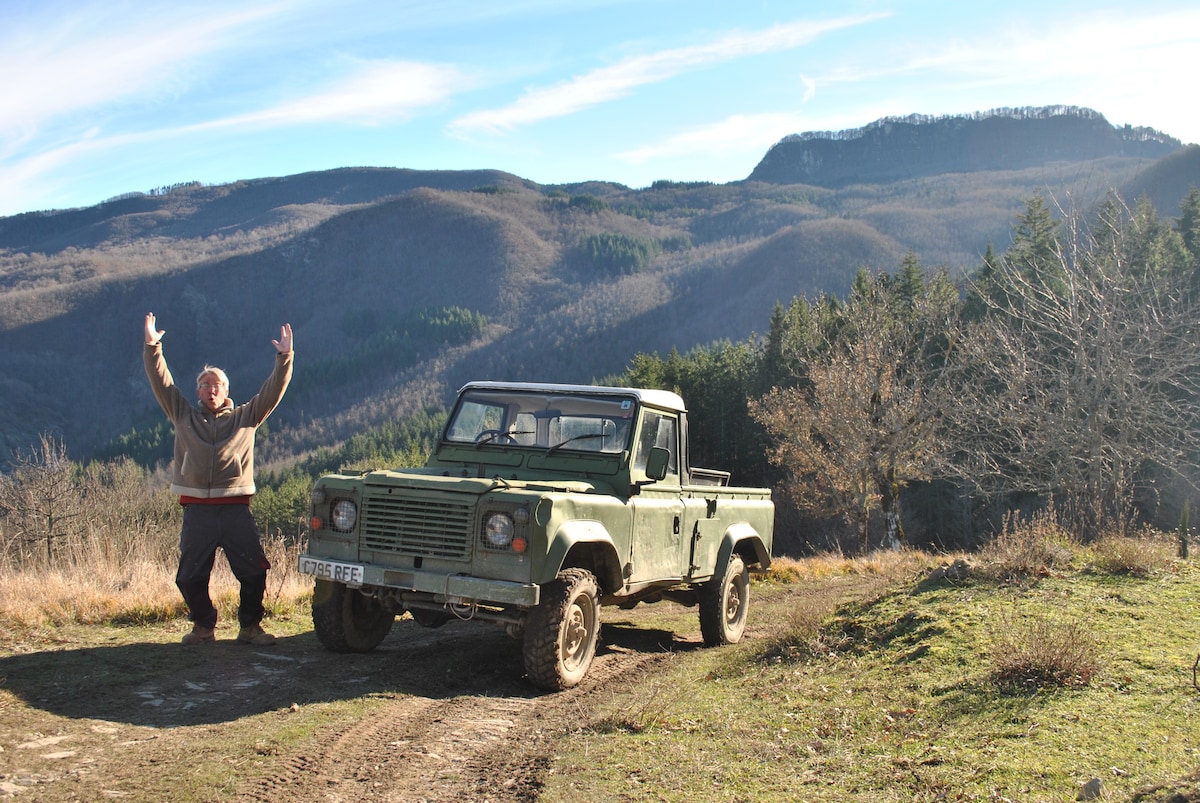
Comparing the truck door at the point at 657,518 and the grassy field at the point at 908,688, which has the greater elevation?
the truck door at the point at 657,518

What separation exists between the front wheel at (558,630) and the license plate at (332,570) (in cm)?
127

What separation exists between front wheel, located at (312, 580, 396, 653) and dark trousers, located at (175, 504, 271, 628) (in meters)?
0.54

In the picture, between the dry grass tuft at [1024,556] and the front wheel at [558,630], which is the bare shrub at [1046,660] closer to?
the front wheel at [558,630]

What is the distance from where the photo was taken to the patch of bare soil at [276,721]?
4398 millimetres

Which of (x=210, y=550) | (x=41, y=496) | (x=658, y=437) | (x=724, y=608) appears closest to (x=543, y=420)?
(x=658, y=437)

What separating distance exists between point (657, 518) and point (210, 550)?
3.55m

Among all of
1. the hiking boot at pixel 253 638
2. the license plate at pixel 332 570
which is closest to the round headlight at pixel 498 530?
the license plate at pixel 332 570

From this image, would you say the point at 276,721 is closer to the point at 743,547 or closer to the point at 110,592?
the point at 110,592

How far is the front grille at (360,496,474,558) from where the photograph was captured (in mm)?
6512

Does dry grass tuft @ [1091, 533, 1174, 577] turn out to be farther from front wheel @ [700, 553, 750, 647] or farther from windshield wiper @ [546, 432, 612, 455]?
windshield wiper @ [546, 432, 612, 455]

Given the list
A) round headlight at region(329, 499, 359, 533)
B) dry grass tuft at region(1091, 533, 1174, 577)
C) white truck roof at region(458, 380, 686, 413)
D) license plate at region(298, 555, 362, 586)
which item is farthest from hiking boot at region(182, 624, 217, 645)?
dry grass tuft at region(1091, 533, 1174, 577)

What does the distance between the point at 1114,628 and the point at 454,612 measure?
501cm

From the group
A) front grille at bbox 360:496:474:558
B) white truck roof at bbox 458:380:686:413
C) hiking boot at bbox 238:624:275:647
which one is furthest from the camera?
white truck roof at bbox 458:380:686:413

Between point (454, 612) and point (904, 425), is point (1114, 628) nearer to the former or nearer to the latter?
point (454, 612)
